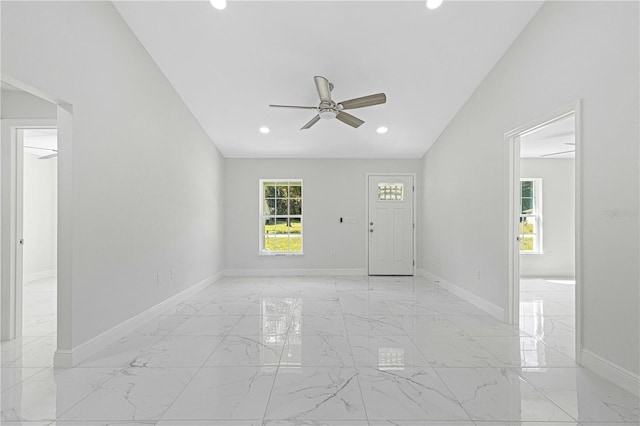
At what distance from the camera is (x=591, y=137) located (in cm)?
266

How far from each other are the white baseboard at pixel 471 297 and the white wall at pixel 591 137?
8cm

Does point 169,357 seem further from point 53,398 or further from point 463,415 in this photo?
point 463,415

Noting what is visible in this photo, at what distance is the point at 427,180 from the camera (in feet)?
22.2

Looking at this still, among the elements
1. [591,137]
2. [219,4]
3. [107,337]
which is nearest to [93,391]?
[107,337]

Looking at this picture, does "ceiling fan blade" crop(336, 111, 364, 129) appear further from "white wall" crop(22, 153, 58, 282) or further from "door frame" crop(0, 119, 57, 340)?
"white wall" crop(22, 153, 58, 282)

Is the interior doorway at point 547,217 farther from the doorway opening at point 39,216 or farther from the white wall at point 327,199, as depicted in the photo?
the doorway opening at point 39,216

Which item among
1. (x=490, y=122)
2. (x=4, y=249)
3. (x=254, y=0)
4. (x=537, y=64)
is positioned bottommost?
(x=4, y=249)

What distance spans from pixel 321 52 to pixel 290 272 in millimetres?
4402

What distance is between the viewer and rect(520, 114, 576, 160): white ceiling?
509 cm

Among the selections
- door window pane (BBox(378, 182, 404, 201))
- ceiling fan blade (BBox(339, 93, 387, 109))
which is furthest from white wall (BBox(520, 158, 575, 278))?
ceiling fan blade (BBox(339, 93, 387, 109))

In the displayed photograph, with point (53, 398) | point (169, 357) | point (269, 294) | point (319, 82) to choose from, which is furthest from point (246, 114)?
point (53, 398)

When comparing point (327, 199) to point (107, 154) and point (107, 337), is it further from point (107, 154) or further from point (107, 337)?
point (107, 337)

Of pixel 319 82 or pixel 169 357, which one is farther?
pixel 319 82

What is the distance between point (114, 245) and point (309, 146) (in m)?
4.05
